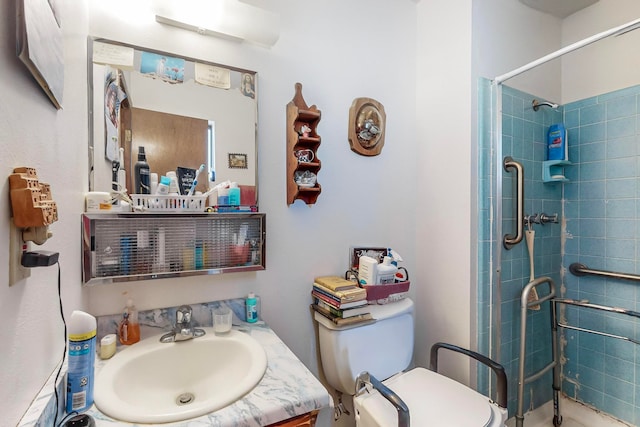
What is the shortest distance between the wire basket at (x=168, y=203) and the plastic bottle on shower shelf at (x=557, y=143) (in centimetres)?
189

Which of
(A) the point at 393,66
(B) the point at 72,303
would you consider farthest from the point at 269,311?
(A) the point at 393,66

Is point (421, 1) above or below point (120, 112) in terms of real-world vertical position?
above

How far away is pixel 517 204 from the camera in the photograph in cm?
150

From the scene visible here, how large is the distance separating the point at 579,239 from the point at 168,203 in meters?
2.21

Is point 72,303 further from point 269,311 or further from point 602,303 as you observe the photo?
point 602,303

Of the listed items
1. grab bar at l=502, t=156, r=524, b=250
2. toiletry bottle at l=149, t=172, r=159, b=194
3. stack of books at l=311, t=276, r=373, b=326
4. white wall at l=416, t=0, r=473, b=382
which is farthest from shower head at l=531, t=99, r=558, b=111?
toiletry bottle at l=149, t=172, r=159, b=194

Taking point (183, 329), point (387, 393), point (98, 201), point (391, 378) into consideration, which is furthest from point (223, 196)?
point (391, 378)

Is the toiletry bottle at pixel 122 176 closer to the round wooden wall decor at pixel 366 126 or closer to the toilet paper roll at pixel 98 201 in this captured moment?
the toilet paper roll at pixel 98 201

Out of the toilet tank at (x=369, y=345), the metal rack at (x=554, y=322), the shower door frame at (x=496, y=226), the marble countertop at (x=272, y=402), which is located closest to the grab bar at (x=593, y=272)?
the metal rack at (x=554, y=322)

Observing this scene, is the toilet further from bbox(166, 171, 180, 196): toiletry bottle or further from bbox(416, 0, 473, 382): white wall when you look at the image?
bbox(166, 171, 180, 196): toiletry bottle

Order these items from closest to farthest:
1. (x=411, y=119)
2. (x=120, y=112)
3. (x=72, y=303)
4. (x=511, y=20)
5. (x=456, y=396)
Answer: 1. (x=72, y=303)
2. (x=120, y=112)
3. (x=456, y=396)
4. (x=511, y=20)
5. (x=411, y=119)

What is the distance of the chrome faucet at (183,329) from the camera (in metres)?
1.03

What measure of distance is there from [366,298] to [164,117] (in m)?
1.09

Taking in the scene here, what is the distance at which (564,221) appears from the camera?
5.86 feet
